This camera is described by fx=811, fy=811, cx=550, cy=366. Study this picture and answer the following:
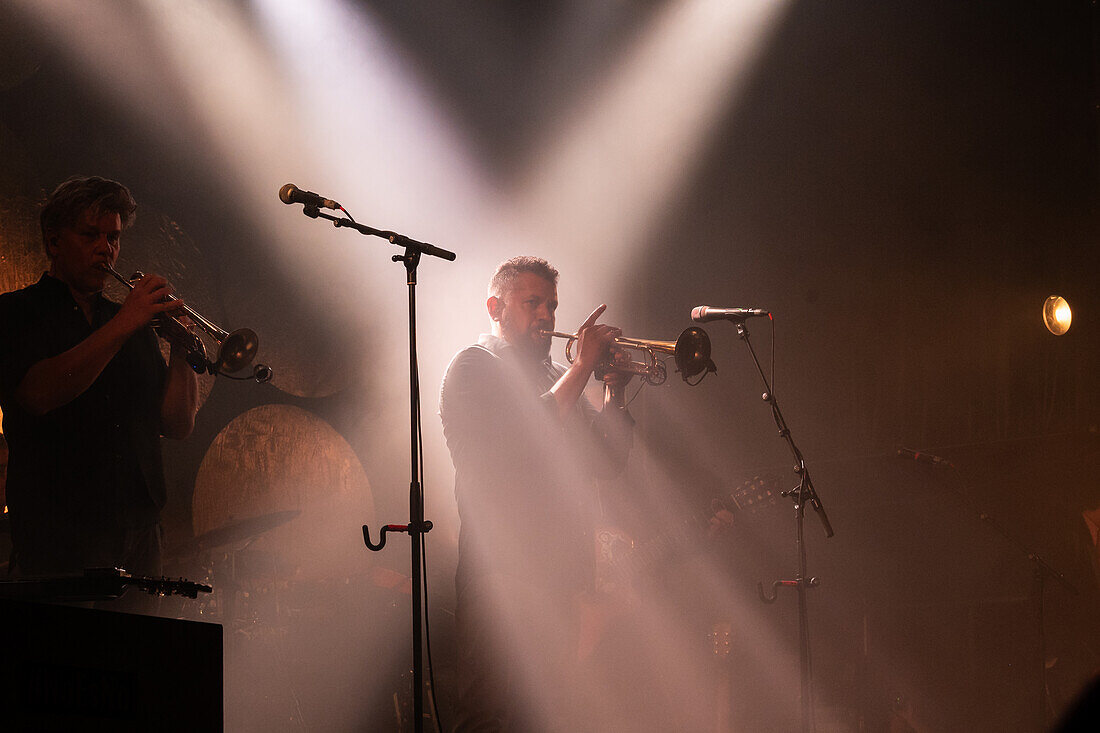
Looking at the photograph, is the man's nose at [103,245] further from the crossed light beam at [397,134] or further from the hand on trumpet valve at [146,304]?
the crossed light beam at [397,134]

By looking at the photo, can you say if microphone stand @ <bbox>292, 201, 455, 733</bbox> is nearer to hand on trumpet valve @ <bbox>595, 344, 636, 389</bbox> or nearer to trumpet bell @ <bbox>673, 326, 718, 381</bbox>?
hand on trumpet valve @ <bbox>595, 344, 636, 389</bbox>

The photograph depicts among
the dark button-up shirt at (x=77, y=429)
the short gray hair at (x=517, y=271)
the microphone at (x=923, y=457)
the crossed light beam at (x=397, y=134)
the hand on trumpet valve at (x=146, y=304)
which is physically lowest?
the microphone at (x=923, y=457)

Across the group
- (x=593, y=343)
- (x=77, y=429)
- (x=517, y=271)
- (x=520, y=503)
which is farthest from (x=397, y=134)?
(x=77, y=429)

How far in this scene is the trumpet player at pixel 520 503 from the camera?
282 cm

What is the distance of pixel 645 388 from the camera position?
4496 millimetres

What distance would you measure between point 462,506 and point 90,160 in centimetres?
177

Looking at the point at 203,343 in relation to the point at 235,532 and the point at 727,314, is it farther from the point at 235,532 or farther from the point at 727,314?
the point at 727,314

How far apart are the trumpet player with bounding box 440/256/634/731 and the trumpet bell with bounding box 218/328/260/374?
29.3 inches

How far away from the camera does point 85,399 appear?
2482mm

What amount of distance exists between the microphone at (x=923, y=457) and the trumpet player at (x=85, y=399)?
357 cm

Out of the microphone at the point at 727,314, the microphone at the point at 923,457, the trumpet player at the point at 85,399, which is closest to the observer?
the trumpet player at the point at 85,399

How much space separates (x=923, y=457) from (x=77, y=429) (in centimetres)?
391

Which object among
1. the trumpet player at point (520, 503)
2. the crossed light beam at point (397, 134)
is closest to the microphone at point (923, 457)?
the crossed light beam at point (397, 134)

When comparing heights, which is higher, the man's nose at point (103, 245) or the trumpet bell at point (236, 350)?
the man's nose at point (103, 245)
